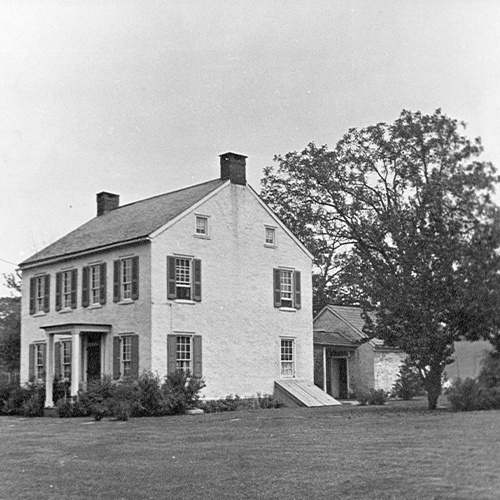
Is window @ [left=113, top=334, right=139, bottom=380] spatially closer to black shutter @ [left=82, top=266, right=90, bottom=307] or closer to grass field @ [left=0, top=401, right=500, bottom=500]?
black shutter @ [left=82, top=266, right=90, bottom=307]

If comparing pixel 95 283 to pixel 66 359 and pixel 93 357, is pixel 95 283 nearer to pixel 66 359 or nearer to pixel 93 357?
pixel 93 357

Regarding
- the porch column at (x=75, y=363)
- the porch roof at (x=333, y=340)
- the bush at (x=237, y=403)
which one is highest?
the porch roof at (x=333, y=340)

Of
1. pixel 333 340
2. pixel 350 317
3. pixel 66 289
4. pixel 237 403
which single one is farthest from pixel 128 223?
pixel 350 317

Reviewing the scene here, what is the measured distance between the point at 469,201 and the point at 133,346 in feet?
45.2

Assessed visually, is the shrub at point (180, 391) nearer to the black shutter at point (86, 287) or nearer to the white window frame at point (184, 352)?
the white window frame at point (184, 352)

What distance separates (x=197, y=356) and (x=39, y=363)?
815 centimetres

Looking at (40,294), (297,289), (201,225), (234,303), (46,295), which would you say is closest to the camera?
(201,225)

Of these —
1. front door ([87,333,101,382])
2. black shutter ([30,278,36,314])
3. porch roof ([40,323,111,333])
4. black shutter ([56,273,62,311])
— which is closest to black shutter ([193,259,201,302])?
porch roof ([40,323,111,333])

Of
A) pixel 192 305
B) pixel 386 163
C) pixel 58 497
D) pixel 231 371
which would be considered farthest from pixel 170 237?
pixel 58 497

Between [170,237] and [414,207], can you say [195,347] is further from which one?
[414,207]

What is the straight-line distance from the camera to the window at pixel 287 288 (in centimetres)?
3269

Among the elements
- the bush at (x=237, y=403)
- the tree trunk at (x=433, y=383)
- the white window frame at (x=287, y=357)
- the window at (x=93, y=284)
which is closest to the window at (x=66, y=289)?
the window at (x=93, y=284)

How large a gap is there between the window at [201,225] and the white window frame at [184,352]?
12.5ft

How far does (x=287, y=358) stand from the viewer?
108ft
